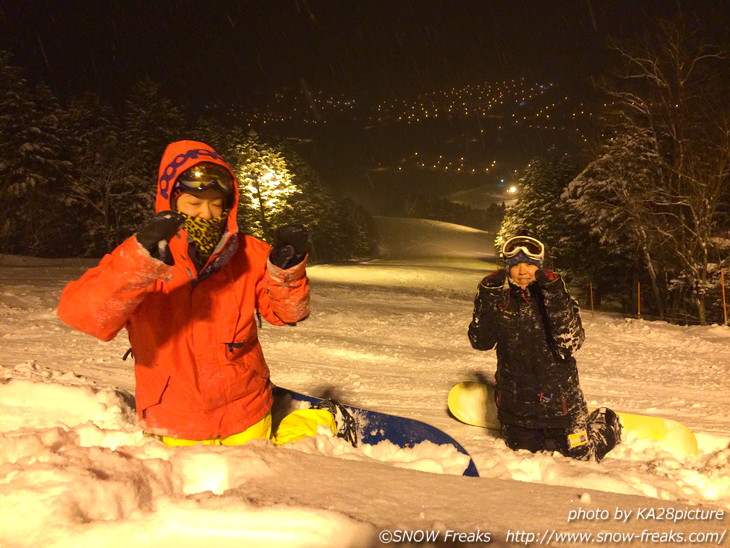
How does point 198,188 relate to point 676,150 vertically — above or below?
below

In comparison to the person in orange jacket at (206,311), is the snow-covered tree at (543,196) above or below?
above

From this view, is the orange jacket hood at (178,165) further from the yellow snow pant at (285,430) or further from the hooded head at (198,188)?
the yellow snow pant at (285,430)

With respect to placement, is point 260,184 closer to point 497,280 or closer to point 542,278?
point 497,280

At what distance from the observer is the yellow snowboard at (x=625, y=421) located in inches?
184

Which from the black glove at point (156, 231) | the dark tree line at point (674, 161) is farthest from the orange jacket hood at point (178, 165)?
the dark tree line at point (674, 161)

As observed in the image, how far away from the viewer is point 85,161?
110 ft

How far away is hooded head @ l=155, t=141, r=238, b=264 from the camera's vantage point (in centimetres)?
272

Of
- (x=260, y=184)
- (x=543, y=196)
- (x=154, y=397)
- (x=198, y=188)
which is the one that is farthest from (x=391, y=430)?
(x=260, y=184)

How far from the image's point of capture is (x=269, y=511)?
183cm

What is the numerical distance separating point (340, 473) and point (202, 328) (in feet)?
3.21

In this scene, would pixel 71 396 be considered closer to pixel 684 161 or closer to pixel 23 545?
pixel 23 545

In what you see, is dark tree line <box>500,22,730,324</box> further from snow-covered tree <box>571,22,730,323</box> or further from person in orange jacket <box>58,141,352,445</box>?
person in orange jacket <box>58,141,352,445</box>

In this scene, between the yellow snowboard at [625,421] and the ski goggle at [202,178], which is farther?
the yellow snowboard at [625,421]

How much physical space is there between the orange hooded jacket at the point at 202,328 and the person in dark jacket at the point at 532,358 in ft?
6.39
